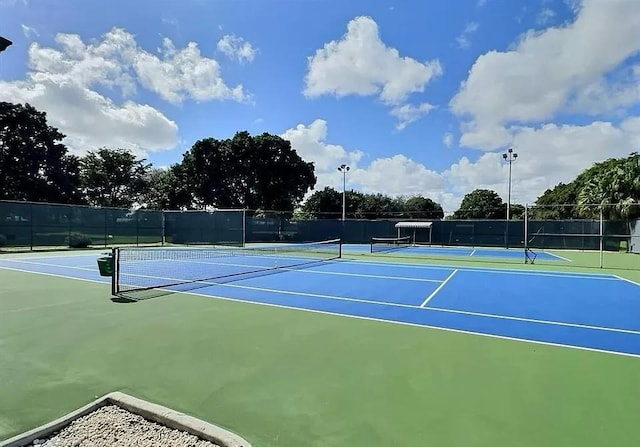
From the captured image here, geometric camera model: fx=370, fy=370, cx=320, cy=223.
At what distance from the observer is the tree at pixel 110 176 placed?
120ft

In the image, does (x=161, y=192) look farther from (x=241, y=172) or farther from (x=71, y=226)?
(x=71, y=226)

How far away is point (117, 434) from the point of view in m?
2.69

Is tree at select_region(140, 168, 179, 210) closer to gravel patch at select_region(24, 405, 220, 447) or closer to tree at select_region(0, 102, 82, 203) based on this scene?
tree at select_region(0, 102, 82, 203)

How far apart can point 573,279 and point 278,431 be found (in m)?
11.8

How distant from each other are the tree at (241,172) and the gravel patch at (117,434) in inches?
1397

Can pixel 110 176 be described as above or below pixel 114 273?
above

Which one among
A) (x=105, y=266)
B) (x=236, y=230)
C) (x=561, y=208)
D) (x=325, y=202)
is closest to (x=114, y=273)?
(x=105, y=266)

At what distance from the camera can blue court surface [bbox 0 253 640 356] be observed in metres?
5.80

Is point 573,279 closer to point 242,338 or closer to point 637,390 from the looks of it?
point 637,390

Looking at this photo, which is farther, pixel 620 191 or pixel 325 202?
pixel 325 202

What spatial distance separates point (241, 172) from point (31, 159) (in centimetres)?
1713

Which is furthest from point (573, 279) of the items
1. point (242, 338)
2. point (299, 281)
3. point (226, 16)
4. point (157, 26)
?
point (157, 26)

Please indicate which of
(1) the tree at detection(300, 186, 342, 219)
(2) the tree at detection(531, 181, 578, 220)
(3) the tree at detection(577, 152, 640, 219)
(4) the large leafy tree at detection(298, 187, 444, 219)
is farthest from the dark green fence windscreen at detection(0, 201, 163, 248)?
(2) the tree at detection(531, 181, 578, 220)

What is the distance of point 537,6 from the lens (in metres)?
12.2
